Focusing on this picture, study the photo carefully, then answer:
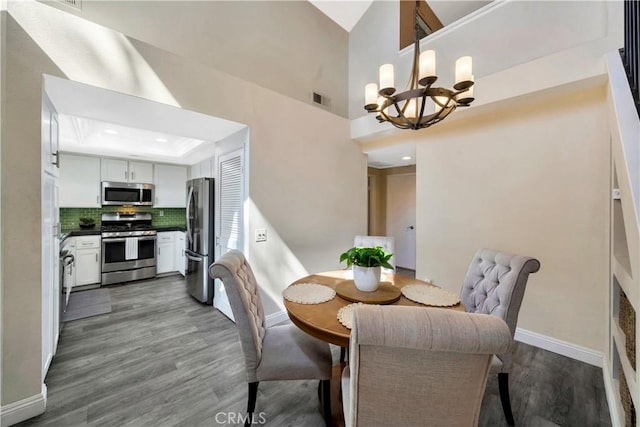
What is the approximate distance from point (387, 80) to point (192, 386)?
2682 millimetres

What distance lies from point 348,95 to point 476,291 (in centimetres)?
338

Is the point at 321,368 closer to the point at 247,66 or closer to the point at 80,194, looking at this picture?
the point at 247,66

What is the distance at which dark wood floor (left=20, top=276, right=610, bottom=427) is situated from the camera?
1.56 m

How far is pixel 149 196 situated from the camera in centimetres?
486

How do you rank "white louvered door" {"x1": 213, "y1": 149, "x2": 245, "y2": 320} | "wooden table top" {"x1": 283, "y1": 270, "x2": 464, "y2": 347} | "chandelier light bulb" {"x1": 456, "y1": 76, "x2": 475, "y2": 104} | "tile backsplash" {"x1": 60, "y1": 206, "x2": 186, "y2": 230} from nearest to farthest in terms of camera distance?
"wooden table top" {"x1": 283, "y1": 270, "x2": 464, "y2": 347} → "chandelier light bulb" {"x1": 456, "y1": 76, "x2": 475, "y2": 104} → "white louvered door" {"x1": 213, "y1": 149, "x2": 245, "y2": 320} → "tile backsplash" {"x1": 60, "y1": 206, "x2": 186, "y2": 230}

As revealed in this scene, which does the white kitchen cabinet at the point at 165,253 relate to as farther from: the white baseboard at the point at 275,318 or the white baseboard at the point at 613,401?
A: the white baseboard at the point at 613,401

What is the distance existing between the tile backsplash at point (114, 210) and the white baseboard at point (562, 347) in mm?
6145

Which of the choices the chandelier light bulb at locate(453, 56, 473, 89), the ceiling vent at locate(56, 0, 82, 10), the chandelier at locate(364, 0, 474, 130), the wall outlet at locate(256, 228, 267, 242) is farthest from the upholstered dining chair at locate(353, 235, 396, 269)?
the ceiling vent at locate(56, 0, 82, 10)

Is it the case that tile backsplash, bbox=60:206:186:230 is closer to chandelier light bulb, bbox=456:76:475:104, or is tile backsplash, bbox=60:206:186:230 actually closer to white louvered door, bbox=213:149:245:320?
white louvered door, bbox=213:149:245:320

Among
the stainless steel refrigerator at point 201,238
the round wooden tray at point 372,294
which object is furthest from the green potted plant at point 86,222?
the round wooden tray at point 372,294

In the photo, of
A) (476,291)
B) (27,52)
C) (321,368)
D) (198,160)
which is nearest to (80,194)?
→ (198,160)

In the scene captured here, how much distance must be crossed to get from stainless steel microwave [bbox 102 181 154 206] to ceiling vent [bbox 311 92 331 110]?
377 centimetres

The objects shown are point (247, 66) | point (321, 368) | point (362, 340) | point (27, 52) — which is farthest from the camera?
point (247, 66)

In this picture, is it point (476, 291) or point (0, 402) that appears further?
point (476, 291)
